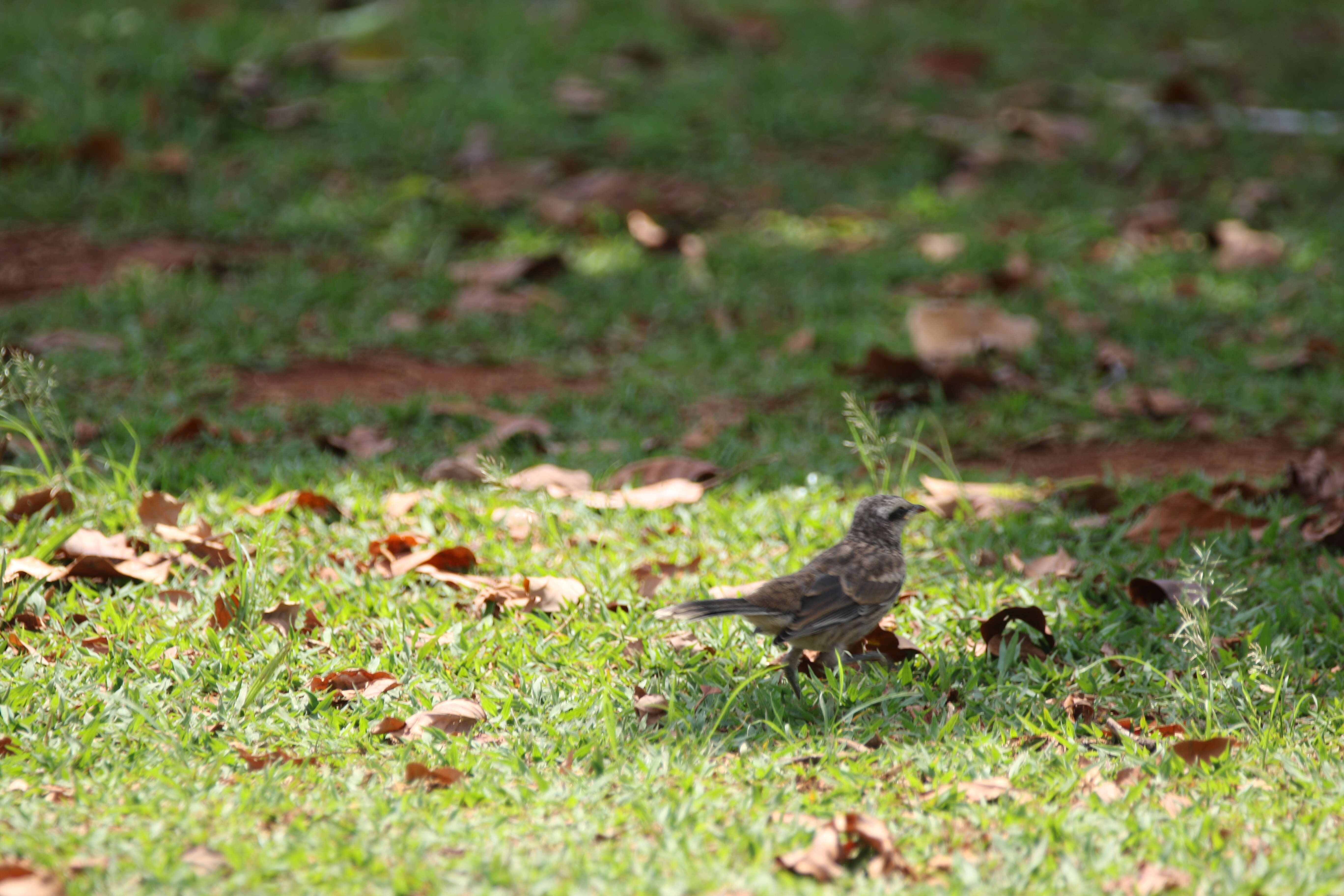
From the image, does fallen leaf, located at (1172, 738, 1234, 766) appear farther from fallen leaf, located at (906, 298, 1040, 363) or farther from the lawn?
fallen leaf, located at (906, 298, 1040, 363)

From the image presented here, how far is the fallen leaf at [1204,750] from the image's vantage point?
10.3ft

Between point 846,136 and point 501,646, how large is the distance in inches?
226

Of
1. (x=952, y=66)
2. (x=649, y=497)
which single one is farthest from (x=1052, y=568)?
(x=952, y=66)

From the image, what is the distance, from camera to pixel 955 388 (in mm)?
5613

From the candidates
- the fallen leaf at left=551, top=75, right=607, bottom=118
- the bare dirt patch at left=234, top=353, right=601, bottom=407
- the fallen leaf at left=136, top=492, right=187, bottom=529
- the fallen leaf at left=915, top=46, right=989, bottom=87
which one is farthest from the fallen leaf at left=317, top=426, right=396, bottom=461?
the fallen leaf at left=915, top=46, right=989, bottom=87

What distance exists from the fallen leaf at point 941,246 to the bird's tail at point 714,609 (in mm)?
4071

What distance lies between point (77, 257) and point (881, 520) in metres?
4.83

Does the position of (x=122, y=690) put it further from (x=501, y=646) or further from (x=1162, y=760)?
(x=1162, y=760)

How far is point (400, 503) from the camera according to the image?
14.7 feet

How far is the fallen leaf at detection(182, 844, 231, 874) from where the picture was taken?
2.62 meters

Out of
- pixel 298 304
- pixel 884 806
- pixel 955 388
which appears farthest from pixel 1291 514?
pixel 298 304

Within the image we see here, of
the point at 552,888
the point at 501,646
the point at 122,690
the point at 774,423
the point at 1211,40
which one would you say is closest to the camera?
the point at 552,888

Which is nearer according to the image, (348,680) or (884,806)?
(884,806)

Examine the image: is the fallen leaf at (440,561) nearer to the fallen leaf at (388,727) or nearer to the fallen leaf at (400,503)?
the fallen leaf at (400,503)
